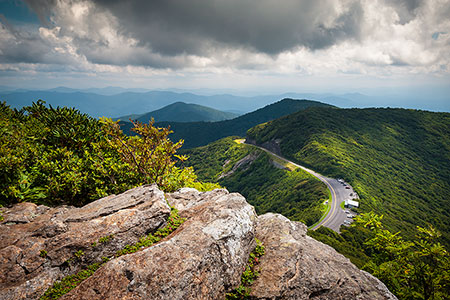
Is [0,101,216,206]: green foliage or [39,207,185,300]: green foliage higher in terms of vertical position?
[0,101,216,206]: green foliage

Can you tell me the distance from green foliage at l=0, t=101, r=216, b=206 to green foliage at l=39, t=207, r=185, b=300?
6226 millimetres

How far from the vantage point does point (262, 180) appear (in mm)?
131000

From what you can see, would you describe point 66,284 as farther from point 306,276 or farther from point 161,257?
point 306,276

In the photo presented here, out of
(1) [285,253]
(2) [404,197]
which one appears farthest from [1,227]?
(2) [404,197]

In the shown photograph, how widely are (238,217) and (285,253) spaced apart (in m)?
3.30

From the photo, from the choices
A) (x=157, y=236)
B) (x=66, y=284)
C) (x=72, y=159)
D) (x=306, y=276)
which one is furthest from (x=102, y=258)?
(x=306, y=276)

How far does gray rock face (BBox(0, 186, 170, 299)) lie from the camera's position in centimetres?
873

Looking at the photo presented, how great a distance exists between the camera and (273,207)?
101m

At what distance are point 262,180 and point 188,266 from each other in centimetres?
12608

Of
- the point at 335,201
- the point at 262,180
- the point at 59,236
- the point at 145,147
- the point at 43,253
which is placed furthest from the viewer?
the point at 262,180

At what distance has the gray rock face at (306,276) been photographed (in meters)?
9.89

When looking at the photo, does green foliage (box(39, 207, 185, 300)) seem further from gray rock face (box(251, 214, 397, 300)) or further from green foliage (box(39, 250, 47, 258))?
gray rock face (box(251, 214, 397, 300))

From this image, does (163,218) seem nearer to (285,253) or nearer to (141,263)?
(141,263)

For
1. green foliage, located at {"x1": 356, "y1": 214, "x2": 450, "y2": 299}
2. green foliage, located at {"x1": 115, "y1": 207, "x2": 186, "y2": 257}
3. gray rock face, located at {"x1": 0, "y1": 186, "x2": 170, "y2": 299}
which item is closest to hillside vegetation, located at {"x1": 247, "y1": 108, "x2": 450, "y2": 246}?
green foliage, located at {"x1": 356, "y1": 214, "x2": 450, "y2": 299}
